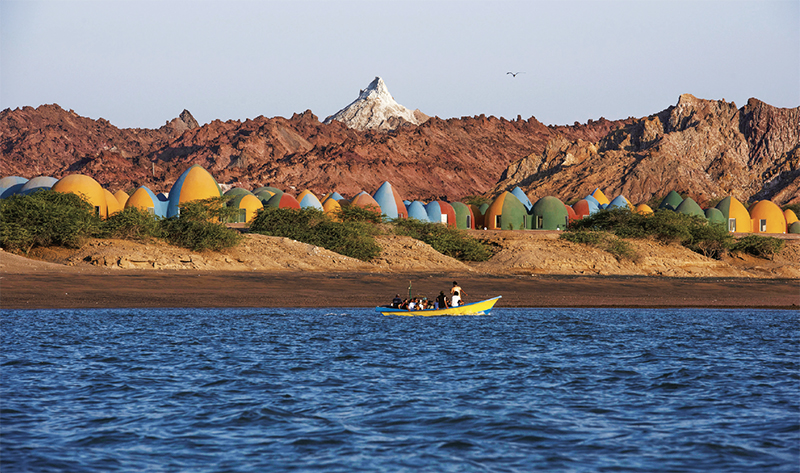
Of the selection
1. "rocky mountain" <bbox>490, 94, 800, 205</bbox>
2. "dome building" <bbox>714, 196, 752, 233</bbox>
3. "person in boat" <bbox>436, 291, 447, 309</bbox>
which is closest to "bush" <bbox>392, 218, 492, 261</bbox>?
"person in boat" <bbox>436, 291, 447, 309</bbox>

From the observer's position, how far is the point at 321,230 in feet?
128

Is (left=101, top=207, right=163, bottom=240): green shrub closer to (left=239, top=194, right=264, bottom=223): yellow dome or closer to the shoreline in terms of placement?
the shoreline

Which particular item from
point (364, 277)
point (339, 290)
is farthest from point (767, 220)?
point (339, 290)

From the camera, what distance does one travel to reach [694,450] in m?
8.88

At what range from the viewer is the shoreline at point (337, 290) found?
23297mm

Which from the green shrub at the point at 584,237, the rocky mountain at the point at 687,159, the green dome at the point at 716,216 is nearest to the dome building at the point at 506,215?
the green dome at the point at 716,216

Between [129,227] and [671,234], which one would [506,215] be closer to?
[671,234]

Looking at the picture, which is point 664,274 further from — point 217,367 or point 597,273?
point 217,367

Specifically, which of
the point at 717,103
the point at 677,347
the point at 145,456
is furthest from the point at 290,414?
the point at 717,103

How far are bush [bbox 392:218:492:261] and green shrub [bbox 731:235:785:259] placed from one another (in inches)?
637

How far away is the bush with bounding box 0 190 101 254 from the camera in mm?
30469

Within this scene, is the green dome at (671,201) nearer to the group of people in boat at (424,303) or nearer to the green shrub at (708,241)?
the green shrub at (708,241)

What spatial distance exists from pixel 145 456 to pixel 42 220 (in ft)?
85.0

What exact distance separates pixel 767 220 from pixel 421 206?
90.7 ft
